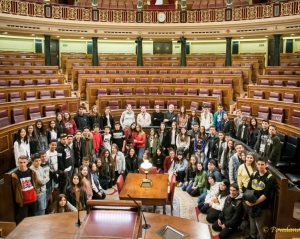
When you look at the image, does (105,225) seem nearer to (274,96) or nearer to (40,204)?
(40,204)

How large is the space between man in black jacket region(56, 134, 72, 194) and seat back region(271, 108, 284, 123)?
15.4ft

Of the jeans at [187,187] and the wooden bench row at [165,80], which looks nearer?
the jeans at [187,187]

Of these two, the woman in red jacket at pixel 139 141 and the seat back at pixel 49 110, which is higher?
the seat back at pixel 49 110

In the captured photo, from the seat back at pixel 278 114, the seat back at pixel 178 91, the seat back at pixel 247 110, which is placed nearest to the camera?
the seat back at pixel 278 114

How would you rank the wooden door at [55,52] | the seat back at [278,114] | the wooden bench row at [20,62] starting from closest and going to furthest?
1. the seat back at [278,114]
2. the wooden bench row at [20,62]
3. the wooden door at [55,52]

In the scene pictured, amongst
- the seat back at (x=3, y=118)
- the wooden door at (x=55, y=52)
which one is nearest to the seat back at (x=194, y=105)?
the seat back at (x=3, y=118)

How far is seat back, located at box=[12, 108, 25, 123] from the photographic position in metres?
7.54

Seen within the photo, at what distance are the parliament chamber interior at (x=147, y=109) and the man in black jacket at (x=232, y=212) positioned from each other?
0.03 m

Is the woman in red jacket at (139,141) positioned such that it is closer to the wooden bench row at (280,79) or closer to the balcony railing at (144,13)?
the wooden bench row at (280,79)

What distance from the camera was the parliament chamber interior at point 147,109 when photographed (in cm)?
415

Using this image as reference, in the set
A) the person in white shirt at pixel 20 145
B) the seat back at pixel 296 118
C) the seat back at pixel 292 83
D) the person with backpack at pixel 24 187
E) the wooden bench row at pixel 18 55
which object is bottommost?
the person with backpack at pixel 24 187

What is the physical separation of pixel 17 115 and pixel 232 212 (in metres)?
5.28

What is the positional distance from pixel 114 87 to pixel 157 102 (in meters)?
→ 1.65

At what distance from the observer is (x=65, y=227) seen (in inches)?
114
